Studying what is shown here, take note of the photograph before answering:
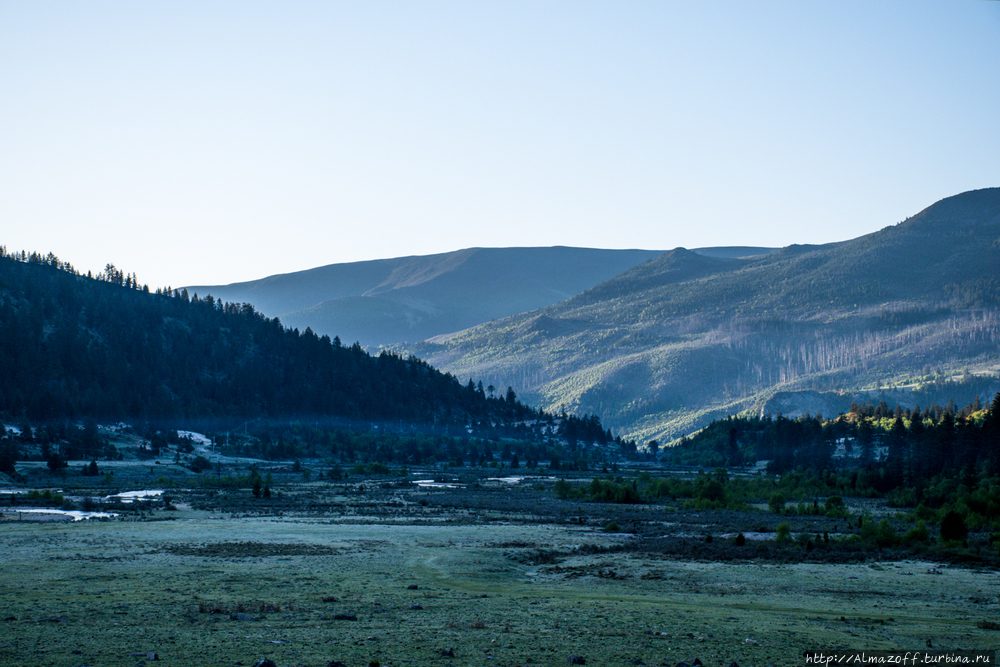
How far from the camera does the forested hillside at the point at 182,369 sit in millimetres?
122394

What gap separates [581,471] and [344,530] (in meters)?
78.3

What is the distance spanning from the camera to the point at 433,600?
22250mm

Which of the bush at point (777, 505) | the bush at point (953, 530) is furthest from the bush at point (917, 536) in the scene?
the bush at point (777, 505)

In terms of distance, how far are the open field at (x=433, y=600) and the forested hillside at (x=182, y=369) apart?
83596mm

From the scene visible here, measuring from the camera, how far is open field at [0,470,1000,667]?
16594 millimetres

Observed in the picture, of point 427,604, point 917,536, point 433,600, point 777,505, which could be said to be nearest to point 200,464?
point 777,505

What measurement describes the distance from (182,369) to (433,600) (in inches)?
5370

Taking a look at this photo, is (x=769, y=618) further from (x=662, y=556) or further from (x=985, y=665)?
(x=662, y=556)

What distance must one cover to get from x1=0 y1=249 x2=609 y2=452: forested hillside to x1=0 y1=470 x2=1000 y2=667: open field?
83.6 metres

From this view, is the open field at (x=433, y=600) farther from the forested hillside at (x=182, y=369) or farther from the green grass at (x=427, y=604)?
the forested hillside at (x=182, y=369)

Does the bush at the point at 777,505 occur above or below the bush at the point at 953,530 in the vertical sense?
below

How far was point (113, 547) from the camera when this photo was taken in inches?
1212

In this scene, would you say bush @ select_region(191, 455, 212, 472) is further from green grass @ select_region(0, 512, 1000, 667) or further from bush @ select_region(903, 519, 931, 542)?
bush @ select_region(903, 519, 931, 542)

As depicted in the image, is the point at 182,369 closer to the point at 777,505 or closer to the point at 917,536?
the point at 777,505
